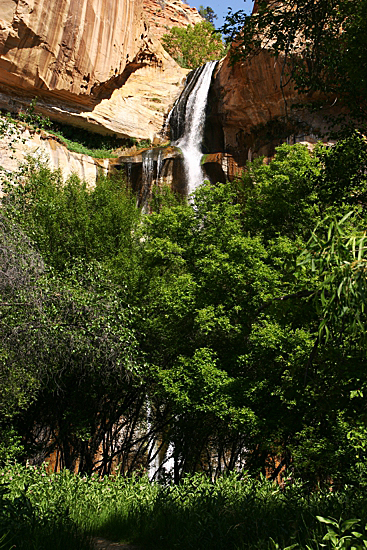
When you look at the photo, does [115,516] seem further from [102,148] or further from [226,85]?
[102,148]

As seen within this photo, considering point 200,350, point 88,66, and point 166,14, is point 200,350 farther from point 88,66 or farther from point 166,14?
point 166,14

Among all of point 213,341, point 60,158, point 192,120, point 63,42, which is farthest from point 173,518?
point 192,120

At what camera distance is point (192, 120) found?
31219mm

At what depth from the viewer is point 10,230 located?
350 inches

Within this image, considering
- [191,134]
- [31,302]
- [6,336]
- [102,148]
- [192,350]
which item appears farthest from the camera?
[102,148]

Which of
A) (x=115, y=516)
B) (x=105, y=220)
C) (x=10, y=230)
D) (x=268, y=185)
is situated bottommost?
(x=115, y=516)

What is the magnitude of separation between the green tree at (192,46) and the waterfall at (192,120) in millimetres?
18888

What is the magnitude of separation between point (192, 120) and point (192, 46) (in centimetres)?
2509

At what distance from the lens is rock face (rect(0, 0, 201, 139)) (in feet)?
87.7

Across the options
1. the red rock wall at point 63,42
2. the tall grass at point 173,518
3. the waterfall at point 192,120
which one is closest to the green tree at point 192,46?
the waterfall at point 192,120

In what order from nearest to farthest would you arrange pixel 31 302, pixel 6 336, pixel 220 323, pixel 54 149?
pixel 31 302 < pixel 6 336 < pixel 220 323 < pixel 54 149

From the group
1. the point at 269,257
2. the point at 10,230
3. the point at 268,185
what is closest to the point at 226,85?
the point at 268,185

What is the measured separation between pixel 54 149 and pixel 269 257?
16.9 m

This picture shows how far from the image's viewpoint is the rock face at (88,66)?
87.7 feet
